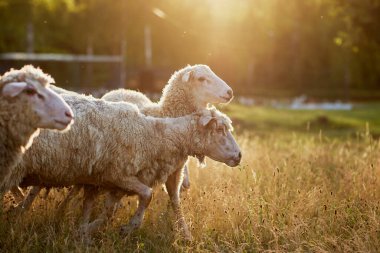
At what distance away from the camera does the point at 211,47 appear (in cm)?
4925

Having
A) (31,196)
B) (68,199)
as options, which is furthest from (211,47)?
(68,199)

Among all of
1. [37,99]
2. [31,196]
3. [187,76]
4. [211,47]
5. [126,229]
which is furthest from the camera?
[211,47]

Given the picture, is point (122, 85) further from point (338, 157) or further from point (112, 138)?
point (112, 138)

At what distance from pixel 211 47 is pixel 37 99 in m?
44.0

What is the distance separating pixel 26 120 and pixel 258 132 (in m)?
13.4

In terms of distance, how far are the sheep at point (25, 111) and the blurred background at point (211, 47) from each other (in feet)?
92.9

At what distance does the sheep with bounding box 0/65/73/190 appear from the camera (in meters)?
5.68

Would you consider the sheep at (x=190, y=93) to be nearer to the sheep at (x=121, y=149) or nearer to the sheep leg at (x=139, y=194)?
the sheep at (x=121, y=149)

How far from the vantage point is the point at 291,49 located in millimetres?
55812

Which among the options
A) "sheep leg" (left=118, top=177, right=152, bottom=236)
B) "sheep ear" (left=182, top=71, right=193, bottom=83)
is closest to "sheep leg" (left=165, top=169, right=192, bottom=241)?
"sheep leg" (left=118, top=177, right=152, bottom=236)

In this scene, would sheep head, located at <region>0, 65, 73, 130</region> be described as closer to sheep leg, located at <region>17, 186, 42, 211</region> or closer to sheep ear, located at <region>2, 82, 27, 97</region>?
sheep ear, located at <region>2, 82, 27, 97</region>

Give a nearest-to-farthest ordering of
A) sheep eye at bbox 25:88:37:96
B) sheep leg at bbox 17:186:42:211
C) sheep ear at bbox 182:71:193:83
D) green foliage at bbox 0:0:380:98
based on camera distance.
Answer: sheep eye at bbox 25:88:37:96
sheep leg at bbox 17:186:42:211
sheep ear at bbox 182:71:193:83
green foliage at bbox 0:0:380:98

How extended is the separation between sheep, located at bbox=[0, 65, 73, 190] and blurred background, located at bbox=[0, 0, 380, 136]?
28324 mm

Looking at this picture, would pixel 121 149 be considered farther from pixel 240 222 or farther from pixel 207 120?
pixel 240 222
